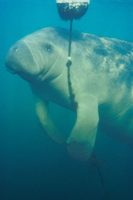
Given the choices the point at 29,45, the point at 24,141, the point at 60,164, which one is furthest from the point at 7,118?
the point at 29,45

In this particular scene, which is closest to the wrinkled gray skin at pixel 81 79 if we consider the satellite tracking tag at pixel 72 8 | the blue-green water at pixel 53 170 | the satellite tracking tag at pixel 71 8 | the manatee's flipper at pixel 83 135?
the manatee's flipper at pixel 83 135

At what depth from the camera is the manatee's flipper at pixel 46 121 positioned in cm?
852

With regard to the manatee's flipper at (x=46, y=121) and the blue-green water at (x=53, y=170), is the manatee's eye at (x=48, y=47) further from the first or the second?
the blue-green water at (x=53, y=170)

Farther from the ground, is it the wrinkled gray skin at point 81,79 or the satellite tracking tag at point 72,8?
the satellite tracking tag at point 72,8

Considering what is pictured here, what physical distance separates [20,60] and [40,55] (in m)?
0.57

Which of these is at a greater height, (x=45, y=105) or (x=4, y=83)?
(x=45, y=105)

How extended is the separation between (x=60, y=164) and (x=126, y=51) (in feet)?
20.9

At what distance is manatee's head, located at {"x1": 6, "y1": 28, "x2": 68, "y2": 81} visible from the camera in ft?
22.7

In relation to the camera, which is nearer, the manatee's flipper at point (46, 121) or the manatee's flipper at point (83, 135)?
the manatee's flipper at point (83, 135)

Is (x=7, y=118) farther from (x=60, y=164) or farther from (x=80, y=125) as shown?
(x=80, y=125)

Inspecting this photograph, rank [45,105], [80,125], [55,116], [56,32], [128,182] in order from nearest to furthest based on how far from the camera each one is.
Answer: [80,125], [56,32], [45,105], [128,182], [55,116]

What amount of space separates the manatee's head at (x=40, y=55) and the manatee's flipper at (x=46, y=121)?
4.10ft

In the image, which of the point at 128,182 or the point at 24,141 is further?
the point at 24,141

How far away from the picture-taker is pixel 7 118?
21.7 meters
